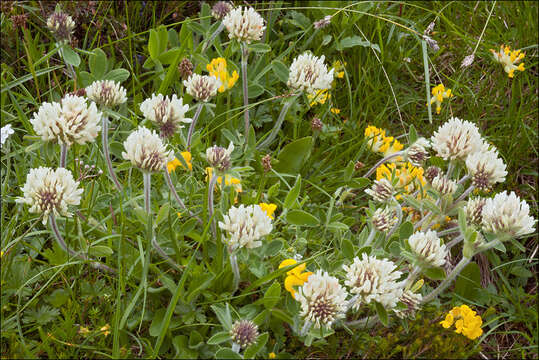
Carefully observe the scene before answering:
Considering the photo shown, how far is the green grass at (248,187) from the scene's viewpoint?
2039 mm

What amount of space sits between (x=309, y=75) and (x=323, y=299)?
3.31 ft

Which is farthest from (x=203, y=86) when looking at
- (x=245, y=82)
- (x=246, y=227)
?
(x=246, y=227)

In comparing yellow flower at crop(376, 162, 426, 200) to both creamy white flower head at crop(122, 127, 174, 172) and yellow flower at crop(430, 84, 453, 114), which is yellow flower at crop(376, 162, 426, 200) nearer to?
yellow flower at crop(430, 84, 453, 114)

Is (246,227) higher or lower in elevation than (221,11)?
lower

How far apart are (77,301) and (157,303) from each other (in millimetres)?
271

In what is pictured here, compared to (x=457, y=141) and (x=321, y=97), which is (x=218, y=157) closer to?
(x=457, y=141)

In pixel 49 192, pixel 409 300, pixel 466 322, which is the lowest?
pixel 466 322

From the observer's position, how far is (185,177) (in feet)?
8.42

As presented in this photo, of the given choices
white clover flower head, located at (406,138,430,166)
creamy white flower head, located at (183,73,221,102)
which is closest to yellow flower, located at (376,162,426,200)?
white clover flower head, located at (406,138,430,166)

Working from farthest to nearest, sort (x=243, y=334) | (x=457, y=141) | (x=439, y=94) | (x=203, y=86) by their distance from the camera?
(x=439, y=94) → (x=203, y=86) → (x=457, y=141) → (x=243, y=334)

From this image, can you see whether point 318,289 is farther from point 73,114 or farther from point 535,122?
point 535,122

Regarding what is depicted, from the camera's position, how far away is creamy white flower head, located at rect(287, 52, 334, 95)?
245cm

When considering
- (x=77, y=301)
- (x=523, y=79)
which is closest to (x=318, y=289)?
(x=77, y=301)

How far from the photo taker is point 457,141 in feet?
6.95
